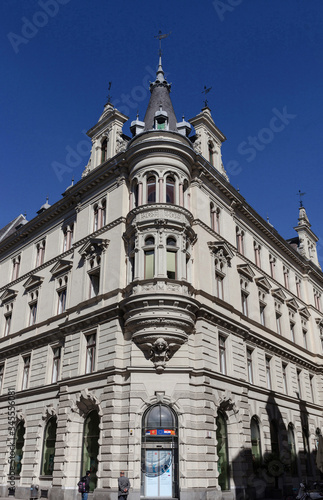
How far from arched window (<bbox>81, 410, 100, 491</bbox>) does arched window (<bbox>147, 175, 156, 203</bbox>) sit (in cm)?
1387

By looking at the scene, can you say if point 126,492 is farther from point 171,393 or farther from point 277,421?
point 277,421

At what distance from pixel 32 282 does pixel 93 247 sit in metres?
9.06

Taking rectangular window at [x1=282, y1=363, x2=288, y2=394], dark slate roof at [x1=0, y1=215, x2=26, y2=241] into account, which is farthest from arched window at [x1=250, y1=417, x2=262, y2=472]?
dark slate roof at [x1=0, y1=215, x2=26, y2=241]

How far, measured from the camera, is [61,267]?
118ft

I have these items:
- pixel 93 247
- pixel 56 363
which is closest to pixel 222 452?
pixel 56 363

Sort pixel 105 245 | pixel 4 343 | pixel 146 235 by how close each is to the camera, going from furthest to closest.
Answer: pixel 4 343, pixel 105 245, pixel 146 235

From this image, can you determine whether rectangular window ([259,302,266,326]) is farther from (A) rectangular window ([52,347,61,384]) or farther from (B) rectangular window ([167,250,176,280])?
(A) rectangular window ([52,347,61,384])

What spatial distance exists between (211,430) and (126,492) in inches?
240

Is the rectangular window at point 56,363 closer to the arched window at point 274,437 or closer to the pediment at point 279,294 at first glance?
the arched window at point 274,437

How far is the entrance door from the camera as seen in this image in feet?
81.2

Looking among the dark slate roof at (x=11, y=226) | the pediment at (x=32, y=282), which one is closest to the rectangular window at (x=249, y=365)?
the pediment at (x=32, y=282)

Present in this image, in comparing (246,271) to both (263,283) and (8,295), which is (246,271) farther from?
(8,295)

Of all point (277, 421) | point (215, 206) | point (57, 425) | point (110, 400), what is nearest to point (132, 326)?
point (110, 400)

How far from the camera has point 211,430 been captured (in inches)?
1051
